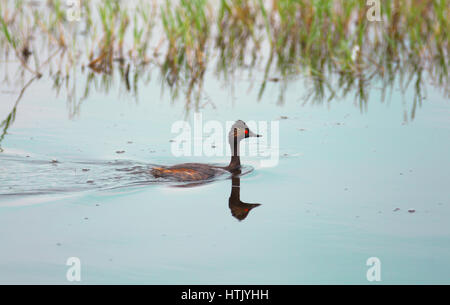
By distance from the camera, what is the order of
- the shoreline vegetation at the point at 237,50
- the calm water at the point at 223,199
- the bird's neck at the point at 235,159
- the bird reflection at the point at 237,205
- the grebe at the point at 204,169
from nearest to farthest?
the calm water at the point at 223,199 < the bird reflection at the point at 237,205 < the grebe at the point at 204,169 < the bird's neck at the point at 235,159 < the shoreline vegetation at the point at 237,50

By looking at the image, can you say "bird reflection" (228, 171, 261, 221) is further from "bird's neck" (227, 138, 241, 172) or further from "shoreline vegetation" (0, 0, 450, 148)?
"shoreline vegetation" (0, 0, 450, 148)

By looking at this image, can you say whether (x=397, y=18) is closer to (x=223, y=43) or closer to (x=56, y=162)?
(x=223, y=43)

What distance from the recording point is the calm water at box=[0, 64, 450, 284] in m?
5.65

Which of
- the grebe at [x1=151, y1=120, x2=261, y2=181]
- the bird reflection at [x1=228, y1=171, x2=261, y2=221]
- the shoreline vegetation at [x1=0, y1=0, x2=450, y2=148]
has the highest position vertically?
the shoreline vegetation at [x1=0, y1=0, x2=450, y2=148]

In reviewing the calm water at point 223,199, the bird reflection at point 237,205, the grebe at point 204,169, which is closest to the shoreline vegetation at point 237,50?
the calm water at point 223,199

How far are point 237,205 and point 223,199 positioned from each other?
11.5 inches

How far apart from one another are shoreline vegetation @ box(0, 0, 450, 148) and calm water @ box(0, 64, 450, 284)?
1.25 meters

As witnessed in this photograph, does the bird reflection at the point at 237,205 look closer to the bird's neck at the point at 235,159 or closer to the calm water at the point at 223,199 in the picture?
the calm water at the point at 223,199

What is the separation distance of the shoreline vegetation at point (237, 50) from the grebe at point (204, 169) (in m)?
2.92

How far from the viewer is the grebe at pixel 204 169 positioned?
8.16 m

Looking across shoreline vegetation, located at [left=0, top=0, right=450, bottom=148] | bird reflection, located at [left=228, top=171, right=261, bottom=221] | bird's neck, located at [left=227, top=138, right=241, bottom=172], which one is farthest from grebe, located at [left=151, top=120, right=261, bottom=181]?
shoreline vegetation, located at [left=0, top=0, right=450, bottom=148]

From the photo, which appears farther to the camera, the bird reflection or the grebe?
the grebe

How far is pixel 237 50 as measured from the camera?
15.9 metres

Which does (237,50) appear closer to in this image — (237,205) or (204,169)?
(204,169)
